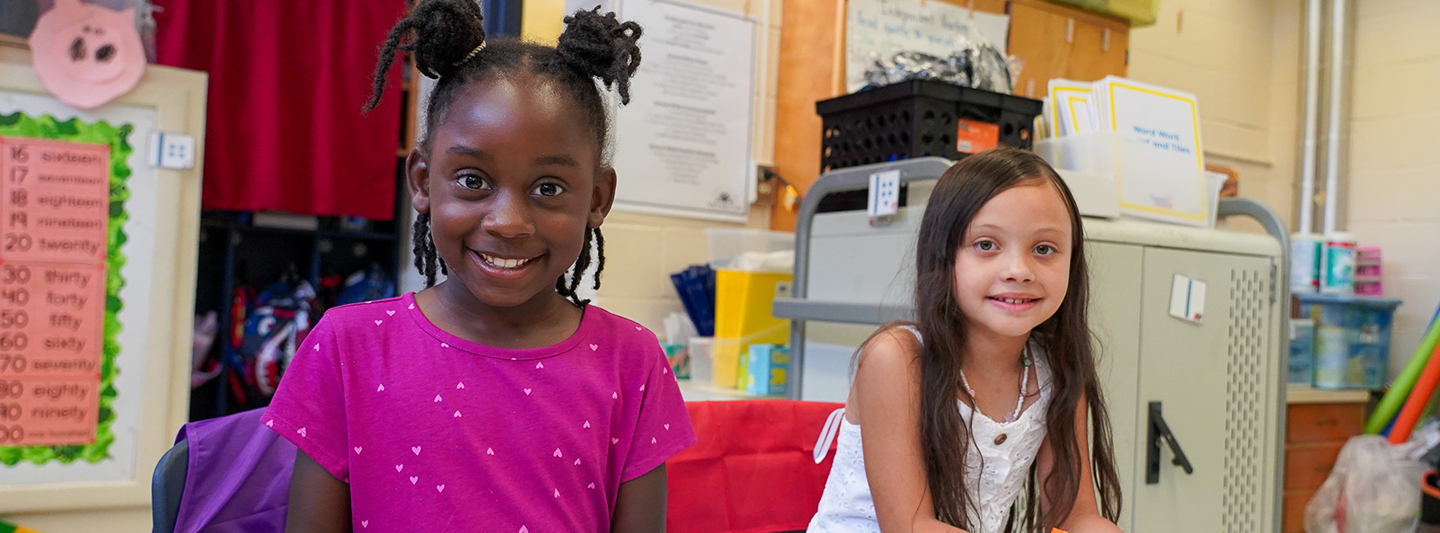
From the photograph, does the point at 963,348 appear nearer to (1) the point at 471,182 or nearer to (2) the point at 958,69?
(1) the point at 471,182

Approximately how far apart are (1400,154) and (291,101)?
3.80m

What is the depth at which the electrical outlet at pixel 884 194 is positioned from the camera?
5.78ft

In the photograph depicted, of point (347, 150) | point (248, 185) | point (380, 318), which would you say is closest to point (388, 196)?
point (347, 150)

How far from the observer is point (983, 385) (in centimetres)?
128

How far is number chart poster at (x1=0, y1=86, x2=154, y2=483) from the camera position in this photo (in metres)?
2.13

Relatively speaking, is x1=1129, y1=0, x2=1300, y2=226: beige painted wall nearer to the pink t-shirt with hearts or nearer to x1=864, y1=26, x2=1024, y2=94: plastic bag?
x1=864, y1=26, x2=1024, y2=94: plastic bag

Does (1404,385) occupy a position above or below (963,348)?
below

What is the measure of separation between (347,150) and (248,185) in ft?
1.03

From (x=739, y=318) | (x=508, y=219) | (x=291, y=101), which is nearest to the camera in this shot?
(x=508, y=219)

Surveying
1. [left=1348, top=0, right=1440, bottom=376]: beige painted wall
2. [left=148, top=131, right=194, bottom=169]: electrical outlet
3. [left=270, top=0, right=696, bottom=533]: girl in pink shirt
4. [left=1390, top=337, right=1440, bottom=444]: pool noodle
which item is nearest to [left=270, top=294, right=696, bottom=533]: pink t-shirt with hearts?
[left=270, top=0, right=696, bottom=533]: girl in pink shirt

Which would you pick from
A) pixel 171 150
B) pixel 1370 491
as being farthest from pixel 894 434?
pixel 1370 491

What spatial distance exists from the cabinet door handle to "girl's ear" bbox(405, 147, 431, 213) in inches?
58.4

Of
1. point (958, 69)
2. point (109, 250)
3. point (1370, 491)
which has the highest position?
point (958, 69)

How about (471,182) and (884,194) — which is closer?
(471,182)
